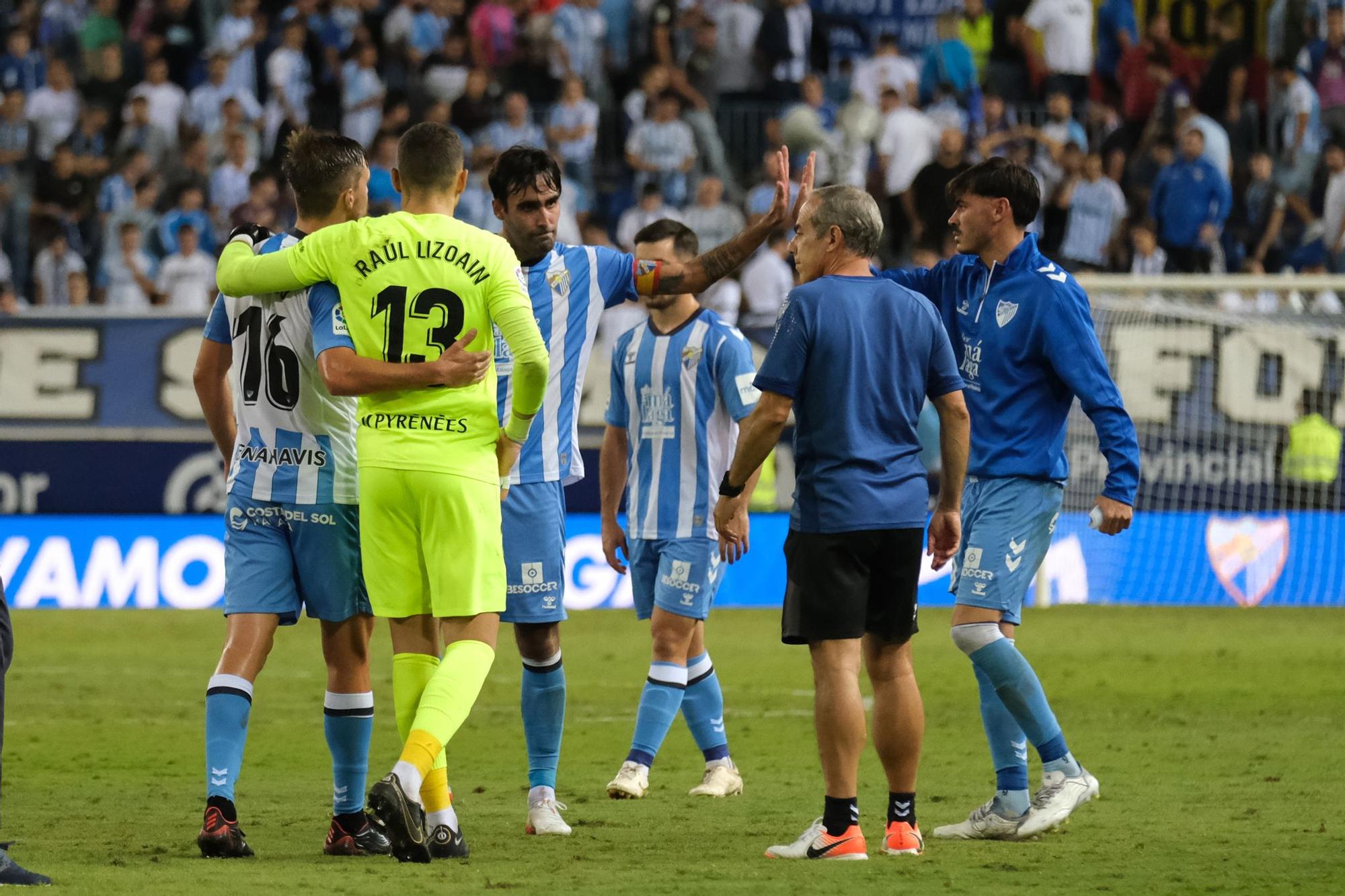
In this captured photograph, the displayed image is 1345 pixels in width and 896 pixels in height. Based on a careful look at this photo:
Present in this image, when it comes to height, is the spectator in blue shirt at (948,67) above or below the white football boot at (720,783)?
above

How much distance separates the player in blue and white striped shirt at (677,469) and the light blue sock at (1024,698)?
5.13 ft

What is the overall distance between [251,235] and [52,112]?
15.9 meters

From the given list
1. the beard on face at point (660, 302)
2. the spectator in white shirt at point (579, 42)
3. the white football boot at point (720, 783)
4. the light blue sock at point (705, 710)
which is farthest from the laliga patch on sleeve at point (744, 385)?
the spectator in white shirt at point (579, 42)

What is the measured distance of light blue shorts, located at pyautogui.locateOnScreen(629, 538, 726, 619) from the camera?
809 cm

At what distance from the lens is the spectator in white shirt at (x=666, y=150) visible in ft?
66.7

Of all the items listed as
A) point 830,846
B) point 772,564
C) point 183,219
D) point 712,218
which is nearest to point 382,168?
point 183,219

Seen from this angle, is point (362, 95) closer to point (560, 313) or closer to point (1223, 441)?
point (1223, 441)

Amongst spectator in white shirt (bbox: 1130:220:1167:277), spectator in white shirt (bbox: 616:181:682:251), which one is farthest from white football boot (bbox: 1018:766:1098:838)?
spectator in white shirt (bbox: 1130:220:1167:277)

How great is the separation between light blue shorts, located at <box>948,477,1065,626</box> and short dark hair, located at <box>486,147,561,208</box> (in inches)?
75.0

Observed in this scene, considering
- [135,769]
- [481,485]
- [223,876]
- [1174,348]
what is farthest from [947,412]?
[1174,348]

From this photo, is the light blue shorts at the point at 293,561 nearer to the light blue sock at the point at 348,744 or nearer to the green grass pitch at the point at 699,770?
the light blue sock at the point at 348,744

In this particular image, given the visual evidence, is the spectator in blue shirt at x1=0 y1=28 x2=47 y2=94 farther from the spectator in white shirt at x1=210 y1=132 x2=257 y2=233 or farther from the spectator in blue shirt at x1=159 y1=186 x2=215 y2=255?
the spectator in blue shirt at x1=159 y1=186 x2=215 y2=255

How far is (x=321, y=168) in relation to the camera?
20.4 ft

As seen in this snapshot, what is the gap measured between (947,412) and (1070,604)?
11126 mm
